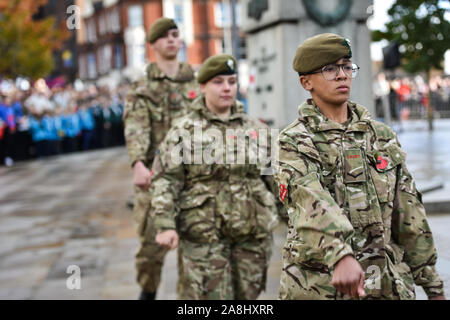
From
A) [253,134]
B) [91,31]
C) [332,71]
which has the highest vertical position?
[91,31]

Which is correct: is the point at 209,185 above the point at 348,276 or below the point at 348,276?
above

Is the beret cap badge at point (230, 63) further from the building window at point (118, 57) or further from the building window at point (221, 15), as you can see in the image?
the building window at point (118, 57)

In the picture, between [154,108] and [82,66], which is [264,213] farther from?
[82,66]

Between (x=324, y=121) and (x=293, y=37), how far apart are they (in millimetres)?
5920

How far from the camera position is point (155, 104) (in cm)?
620

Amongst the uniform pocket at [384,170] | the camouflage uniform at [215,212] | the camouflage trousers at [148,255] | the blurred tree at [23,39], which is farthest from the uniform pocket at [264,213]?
the blurred tree at [23,39]

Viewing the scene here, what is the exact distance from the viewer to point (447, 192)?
843 cm

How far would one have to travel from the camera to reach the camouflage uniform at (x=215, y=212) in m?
4.77

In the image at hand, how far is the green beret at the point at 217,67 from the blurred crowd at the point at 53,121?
16.9 meters

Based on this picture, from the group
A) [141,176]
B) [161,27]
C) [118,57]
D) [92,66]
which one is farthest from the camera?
[92,66]

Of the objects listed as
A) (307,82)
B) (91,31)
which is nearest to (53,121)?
(307,82)
